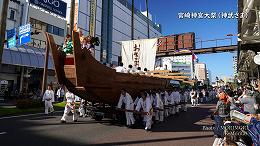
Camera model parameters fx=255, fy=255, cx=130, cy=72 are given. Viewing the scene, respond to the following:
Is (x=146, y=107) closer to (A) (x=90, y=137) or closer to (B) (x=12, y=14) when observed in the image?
(A) (x=90, y=137)

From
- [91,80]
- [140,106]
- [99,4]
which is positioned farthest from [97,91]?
[99,4]

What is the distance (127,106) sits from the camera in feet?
35.1

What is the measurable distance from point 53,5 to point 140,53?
1580cm

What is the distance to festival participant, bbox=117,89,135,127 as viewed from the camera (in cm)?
1060

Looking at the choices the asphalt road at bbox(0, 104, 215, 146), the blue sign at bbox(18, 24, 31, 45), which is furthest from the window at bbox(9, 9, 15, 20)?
the asphalt road at bbox(0, 104, 215, 146)

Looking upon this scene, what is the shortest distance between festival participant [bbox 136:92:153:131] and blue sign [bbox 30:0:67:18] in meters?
24.7

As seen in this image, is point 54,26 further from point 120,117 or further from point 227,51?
point 120,117

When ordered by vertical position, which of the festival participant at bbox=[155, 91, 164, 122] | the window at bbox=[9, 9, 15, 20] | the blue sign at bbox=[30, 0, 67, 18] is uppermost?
the blue sign at bbox=[30, 0, 67, 18]

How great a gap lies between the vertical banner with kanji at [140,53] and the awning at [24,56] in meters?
10.2

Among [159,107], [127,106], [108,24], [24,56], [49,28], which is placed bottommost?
[159,107]

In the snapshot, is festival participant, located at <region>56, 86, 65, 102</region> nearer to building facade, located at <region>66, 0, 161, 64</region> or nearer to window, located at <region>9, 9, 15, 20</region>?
window, located at <region>9, 9, 15, 20</region>

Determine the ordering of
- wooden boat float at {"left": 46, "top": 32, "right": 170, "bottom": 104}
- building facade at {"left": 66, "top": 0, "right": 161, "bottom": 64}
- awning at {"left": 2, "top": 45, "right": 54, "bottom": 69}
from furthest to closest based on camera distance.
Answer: building facade at {"left": 66, "top": 0, "right": 161, "bottom": 64} → awning at {"left": 2, "top": 45, "right": 54, "bottom": 69} → wooden boat float at {"left": 46, "top": 32, "right": 170, "bottom": 104}

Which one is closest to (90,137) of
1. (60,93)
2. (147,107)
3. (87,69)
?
(87,69)

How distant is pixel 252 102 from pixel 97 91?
19.6 feet
